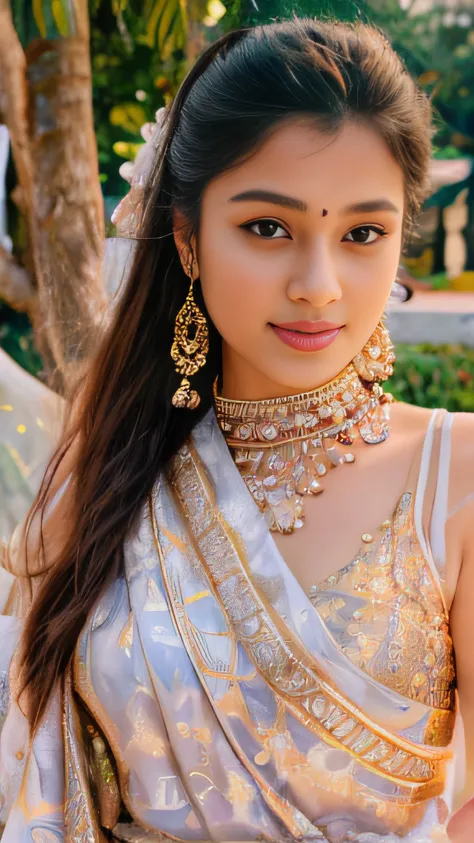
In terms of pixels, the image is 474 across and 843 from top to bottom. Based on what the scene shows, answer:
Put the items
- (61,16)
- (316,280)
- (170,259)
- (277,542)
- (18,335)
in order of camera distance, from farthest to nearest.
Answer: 1. (18,335)
2. (61,16)
3. (170,259)
4. (277,542)
5. (316,280)

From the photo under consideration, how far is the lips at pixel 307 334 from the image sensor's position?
114cm

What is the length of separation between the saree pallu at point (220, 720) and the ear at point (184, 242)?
291 mm

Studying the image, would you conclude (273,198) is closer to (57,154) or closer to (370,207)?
(370,207)

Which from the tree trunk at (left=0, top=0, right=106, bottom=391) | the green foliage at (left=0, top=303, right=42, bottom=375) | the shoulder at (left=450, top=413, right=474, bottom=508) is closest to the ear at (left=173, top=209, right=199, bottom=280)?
the shoulder at (left=450, top=413, right=474, bottom=508)

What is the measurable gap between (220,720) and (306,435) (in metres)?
0.41

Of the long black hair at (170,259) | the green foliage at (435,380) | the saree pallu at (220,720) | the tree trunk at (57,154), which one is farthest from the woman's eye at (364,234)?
the green foliage at (435,380)

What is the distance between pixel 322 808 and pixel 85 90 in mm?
1900

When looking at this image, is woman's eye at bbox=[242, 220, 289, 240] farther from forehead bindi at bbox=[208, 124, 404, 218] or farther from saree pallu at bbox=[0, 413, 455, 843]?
saree pallu at bbox=[0, 413, 455, 843]

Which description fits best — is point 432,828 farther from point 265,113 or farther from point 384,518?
point 265,113

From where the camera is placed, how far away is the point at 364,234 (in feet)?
3.75

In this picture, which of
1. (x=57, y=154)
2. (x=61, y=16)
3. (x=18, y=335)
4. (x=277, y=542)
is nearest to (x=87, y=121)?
(x=57, y=154)

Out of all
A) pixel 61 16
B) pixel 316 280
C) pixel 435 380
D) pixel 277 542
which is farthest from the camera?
pixel 435 380

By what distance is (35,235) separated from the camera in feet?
8.05

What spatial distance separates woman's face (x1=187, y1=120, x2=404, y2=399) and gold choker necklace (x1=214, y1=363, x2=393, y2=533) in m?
0.09
